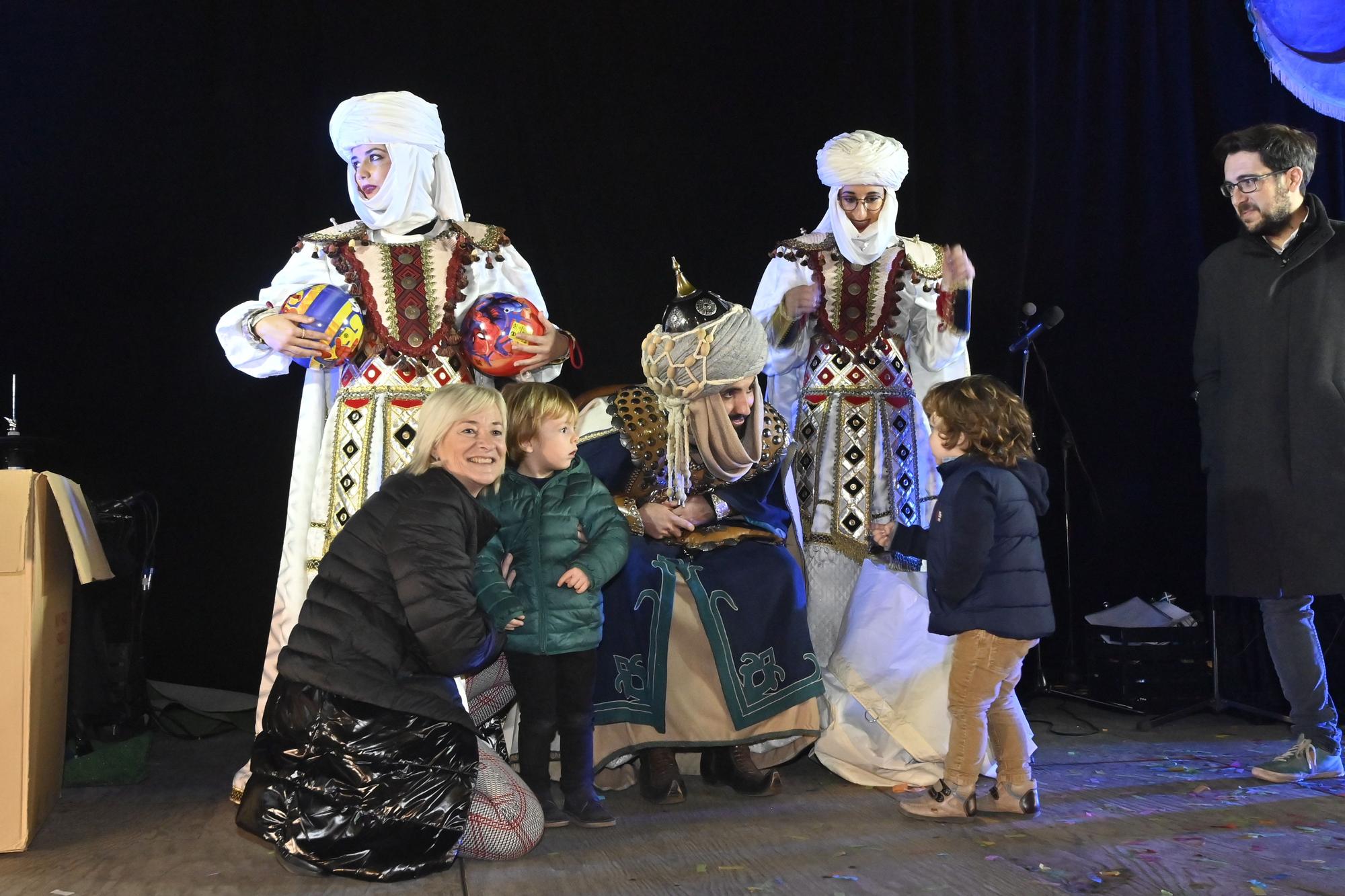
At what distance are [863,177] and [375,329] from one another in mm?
1618

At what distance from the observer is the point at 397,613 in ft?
8.77

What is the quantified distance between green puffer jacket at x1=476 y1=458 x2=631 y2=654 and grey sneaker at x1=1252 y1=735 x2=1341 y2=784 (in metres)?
1.95

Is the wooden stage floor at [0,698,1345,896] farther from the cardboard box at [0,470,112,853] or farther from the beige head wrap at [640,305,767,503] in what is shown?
the beige head wrap at [640,305,767,503]

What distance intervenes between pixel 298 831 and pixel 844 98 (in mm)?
3521

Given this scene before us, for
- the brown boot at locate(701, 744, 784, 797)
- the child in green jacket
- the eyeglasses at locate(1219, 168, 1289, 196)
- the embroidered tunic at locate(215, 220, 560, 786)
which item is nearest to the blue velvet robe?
the brown boot at locate(701, 744, 784, 797)

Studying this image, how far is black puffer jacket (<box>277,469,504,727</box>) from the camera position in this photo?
2621 mm

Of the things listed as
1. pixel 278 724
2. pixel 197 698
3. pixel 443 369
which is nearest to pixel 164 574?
pixel 197 698

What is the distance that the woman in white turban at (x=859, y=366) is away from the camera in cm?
386

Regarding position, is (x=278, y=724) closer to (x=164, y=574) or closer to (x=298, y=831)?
(x=298, y=831)

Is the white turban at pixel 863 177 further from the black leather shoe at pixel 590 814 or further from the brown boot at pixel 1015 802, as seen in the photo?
the black leather shoe at pixel 590 814

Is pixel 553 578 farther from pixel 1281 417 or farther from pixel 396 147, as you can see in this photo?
pixel 1281 417

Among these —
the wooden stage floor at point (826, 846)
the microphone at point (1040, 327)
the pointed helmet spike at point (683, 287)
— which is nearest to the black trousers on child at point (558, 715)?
the wooden stage floor at point (826, 846)

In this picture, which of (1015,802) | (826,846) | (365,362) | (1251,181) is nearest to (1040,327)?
(1251,181)

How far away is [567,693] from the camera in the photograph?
309cm
